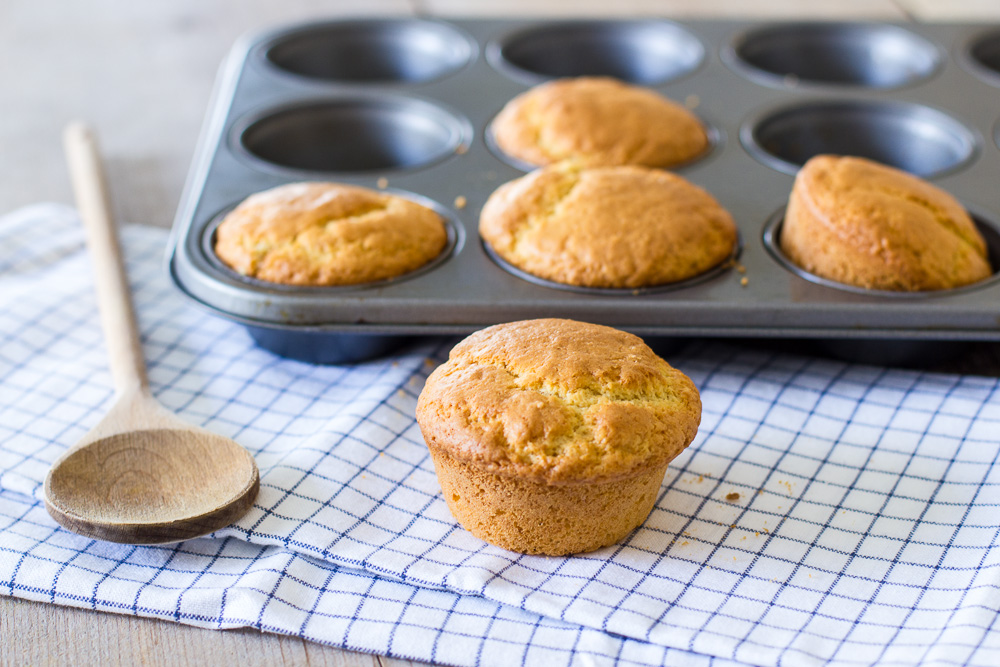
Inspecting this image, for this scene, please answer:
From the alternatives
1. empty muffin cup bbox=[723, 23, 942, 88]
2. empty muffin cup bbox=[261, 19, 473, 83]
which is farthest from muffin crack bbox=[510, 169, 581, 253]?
empty muffin cup bbox=[723, 23, 942, 88]

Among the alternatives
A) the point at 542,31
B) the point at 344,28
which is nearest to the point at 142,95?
the point at 344,28

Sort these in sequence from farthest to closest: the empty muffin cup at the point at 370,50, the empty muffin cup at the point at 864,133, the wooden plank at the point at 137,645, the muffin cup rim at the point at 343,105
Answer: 1. the empty muffin cup at the point at 370,50
2. the empty muffin cup at the point at 864,133
3. the muffin cup rim at the point at 343,105
4. the wooden plank at the point at 137,645

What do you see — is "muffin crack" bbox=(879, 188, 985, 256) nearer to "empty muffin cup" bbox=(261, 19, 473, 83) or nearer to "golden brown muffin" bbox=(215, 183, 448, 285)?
"golden brown muffin" bbox=(215, 183, 448, 285)

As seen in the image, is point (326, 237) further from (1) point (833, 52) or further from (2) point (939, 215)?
(1) point (833, 52)

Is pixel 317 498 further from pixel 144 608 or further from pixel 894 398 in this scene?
pixel 894 398

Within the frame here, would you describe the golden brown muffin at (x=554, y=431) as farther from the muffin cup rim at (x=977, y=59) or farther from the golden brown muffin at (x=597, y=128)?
the muffin cup rim at (x=977, y=59)

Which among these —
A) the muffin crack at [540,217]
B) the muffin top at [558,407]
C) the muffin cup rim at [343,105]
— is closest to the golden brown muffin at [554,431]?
the muffin top at [558,407]
